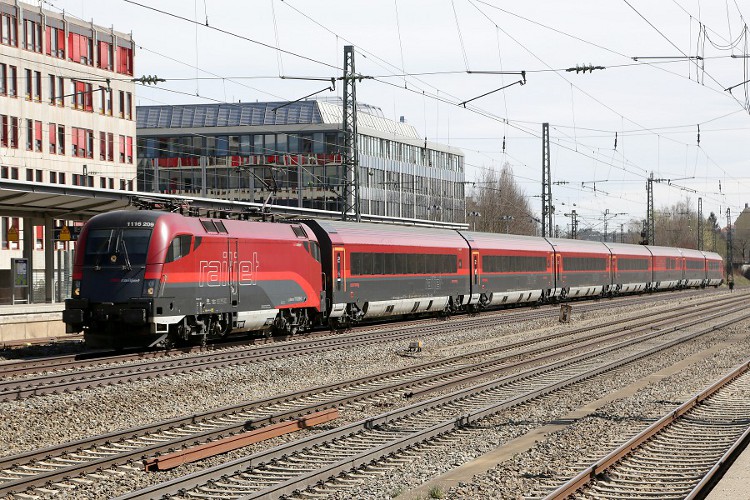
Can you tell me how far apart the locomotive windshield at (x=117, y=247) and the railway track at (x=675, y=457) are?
13.0 metres

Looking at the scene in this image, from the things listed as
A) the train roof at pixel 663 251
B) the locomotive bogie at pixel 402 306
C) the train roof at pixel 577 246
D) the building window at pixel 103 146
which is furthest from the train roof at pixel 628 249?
the building window at pixel 103 146

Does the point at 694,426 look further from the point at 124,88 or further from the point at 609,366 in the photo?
the point at 124,88

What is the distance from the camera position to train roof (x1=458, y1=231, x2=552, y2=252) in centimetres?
4453

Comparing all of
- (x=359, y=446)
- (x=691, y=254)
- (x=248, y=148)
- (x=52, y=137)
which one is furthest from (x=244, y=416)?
(x=248, y=148)

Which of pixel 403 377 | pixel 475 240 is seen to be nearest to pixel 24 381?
pixel 403 377

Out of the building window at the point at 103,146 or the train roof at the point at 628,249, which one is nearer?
the train roof at the point at 628,249

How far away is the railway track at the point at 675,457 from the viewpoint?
38.1 ft

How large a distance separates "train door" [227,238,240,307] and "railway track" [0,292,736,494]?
597cm

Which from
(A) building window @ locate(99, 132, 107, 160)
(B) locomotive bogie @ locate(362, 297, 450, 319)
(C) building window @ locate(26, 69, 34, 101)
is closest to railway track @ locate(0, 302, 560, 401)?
(B) locomotive bogie @ locate(362, 297, 450, 319)

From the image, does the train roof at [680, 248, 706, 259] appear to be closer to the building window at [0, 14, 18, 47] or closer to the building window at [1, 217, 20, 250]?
the building window at [1, 217, 20, 250]

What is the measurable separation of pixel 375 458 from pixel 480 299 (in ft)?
106

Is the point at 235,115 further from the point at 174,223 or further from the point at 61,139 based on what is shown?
the point at 174,223

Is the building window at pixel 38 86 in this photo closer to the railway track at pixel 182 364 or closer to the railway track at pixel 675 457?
the railway track at pixel 182 364

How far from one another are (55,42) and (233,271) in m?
45.9
